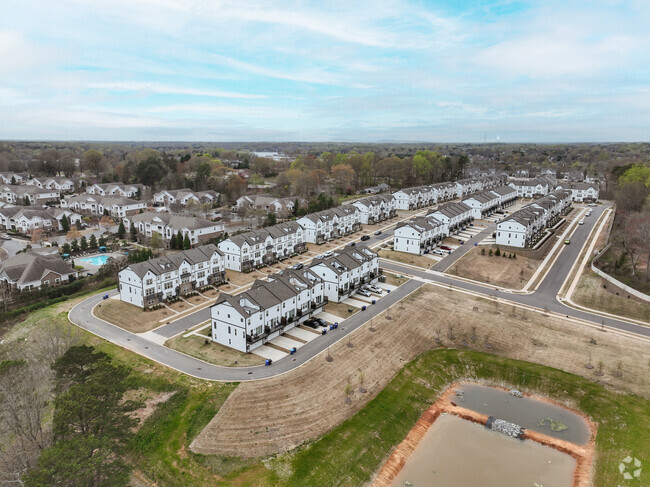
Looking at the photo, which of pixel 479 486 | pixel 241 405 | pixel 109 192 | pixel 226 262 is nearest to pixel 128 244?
pixel 226 262

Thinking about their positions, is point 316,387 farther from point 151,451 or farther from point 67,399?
point 67,399

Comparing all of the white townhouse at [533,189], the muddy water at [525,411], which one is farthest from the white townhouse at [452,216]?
the white townhouse at [533,189]

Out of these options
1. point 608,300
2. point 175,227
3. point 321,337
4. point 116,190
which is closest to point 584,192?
point 608,300

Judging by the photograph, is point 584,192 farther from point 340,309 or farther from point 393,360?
point 393,360

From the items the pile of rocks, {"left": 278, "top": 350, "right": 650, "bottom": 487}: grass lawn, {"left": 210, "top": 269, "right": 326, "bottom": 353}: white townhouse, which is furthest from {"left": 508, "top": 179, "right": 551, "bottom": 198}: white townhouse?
the pile of rocks

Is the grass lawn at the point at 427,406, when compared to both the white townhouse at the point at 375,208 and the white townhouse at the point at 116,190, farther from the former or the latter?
the white townhouse at the point at 116,190
